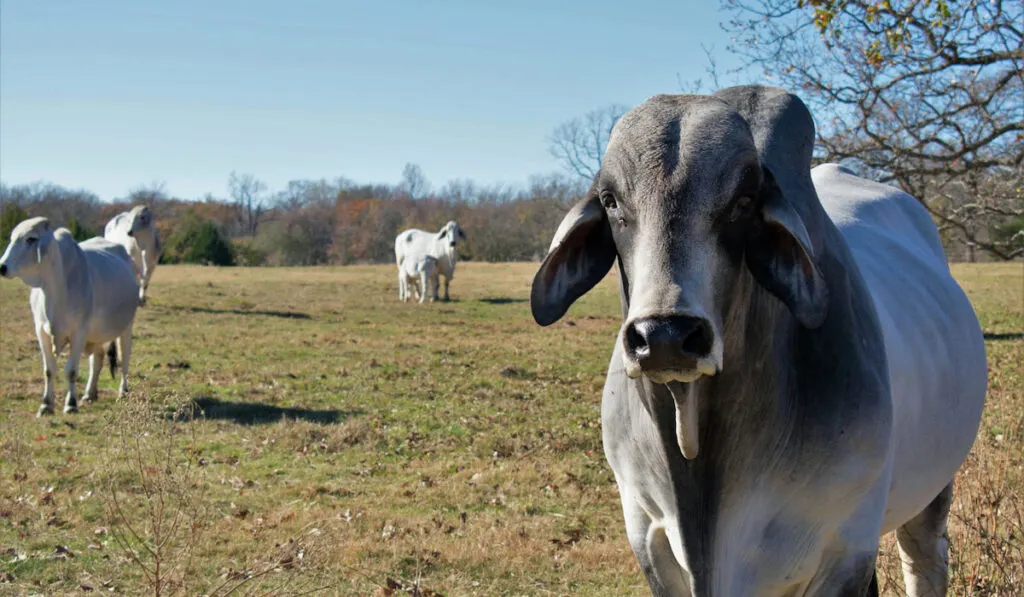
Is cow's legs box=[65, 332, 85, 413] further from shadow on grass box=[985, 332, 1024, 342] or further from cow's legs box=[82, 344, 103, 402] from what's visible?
shadow on grass box=[985, 332, 1024, 342]

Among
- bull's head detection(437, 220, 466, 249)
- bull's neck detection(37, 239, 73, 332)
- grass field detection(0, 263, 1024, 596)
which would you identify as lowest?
grass field detection(0, 263, 1024, 596)

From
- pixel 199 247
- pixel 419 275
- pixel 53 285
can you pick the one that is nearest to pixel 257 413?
pixel 53 285

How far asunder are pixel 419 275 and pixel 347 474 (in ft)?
57.7

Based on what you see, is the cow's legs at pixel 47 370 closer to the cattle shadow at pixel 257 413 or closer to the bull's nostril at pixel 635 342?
the cattle shadow at pixel 257 413

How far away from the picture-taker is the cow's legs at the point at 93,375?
1090 cm

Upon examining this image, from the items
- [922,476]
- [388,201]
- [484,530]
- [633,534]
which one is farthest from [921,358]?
[388,201]

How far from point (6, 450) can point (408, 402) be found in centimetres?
413

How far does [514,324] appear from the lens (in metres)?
19.6

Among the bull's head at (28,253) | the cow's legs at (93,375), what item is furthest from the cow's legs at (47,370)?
the bull's head at (28,253)

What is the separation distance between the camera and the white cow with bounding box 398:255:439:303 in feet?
81.9

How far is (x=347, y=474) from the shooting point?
25.4ft

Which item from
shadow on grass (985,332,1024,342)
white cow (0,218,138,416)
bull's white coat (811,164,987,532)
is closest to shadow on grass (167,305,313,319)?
white cow (0,218,138,416)

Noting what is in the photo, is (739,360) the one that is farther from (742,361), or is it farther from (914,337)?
(914,337)

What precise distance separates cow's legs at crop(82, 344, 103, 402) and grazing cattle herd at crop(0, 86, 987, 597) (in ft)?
30.7
